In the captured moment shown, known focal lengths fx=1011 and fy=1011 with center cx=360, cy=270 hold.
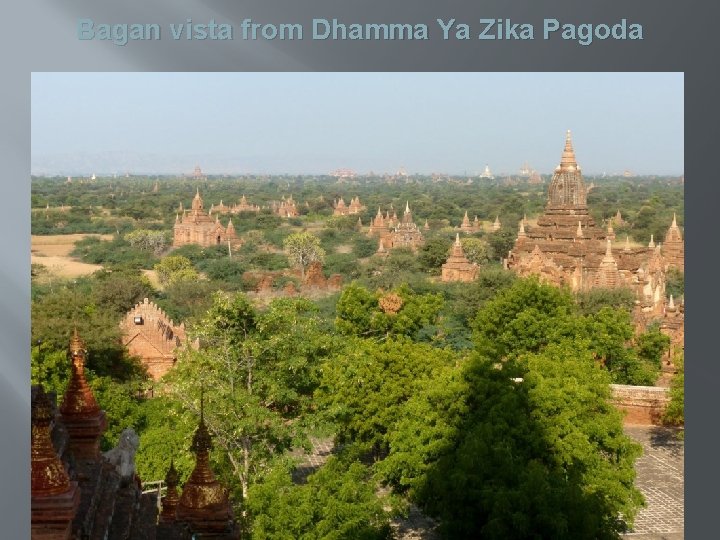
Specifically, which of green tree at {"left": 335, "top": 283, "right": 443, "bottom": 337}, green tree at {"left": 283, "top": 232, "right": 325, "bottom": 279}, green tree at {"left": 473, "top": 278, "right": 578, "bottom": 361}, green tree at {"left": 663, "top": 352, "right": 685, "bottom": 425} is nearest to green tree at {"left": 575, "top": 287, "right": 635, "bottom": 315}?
green tree at {"left": 473, "top": 278, "right": 578, "bottom": 361}

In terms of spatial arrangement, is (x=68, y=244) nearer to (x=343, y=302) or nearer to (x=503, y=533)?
(x=343, y=302)

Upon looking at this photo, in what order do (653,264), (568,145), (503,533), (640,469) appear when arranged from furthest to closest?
1. (568,145)
2. (653,264)
3. (640,469)
4. (503,533)

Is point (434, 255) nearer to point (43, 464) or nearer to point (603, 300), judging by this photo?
point (603, 300)

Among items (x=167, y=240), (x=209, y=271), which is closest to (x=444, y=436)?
(x=209, y=271)

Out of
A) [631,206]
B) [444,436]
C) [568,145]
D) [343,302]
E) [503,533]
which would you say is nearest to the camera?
[503,533]

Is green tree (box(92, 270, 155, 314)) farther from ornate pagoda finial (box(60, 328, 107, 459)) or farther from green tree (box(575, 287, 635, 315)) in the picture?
ornate pagoda finial (box(60, 328, 107, 459))
